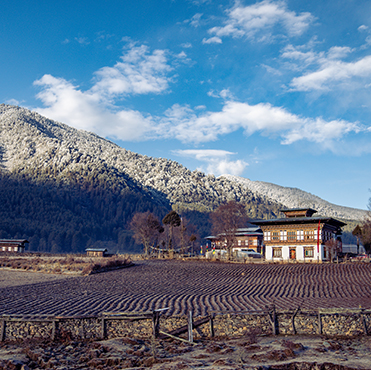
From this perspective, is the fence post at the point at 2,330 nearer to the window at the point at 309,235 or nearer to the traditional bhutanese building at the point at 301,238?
the traditional bhutanese building at the point at 301,238

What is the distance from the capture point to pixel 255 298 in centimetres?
2305

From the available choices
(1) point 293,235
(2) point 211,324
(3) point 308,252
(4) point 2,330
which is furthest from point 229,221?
(4) point 2,330

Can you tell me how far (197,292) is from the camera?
25.6 metres

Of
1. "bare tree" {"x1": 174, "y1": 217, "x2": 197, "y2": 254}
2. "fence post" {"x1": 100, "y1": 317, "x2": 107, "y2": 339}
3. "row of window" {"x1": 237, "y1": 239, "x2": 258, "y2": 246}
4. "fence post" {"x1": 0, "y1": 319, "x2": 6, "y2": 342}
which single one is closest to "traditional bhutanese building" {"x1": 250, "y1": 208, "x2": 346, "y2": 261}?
"bare tree" {"x1": 174, "y1": 217, "x2": 197, "y2": 254}

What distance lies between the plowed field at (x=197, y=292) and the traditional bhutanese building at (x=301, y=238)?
1557cm

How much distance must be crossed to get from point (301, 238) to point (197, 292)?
1420 inches

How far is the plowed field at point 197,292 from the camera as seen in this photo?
63.4 ft

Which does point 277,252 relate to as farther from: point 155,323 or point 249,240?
point 155,323

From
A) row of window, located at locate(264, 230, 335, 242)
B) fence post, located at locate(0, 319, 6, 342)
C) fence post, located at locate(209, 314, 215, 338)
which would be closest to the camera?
fence post, located at locate(0, 319, 6, 342)

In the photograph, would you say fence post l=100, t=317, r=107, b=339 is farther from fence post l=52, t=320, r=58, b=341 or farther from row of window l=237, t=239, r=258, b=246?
row of window l=237, t=239, r=258, b=246

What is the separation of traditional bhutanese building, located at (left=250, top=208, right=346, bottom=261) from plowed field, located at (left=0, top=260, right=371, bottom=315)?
51.1 feet

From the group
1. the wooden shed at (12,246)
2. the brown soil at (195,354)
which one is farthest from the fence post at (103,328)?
the wooden shed at (12,246)

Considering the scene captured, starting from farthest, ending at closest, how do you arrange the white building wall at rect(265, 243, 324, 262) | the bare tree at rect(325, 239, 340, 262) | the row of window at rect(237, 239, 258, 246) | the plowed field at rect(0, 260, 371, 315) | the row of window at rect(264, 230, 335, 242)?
the row of window at rect(237, 239, 258, 246), the row of window at rect(264, 230, 335, 242), the bare tree at rect(325, 239, 340, 262), the white building wall at rect(265, 243, 324, 262), the plowed field at rect(0, 260, 371, 315)

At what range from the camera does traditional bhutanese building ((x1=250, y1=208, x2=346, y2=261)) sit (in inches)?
2163
